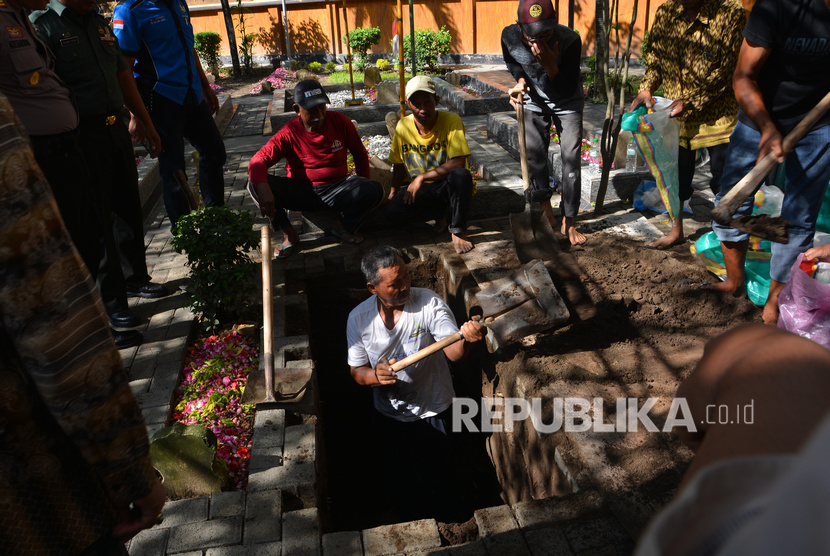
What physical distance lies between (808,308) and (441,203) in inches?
117

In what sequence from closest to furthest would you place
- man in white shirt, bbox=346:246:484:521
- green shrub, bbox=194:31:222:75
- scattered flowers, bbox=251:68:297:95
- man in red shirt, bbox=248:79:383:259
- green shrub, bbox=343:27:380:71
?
man in white shirt, bbox=346:246:484:521
man in red shirt, bbox=248:79:383:259
scattered flowers, bbox=251:68:297:95
green shrub, bbox=343:27:380:71
green shrub, bbox=194:31:222:75

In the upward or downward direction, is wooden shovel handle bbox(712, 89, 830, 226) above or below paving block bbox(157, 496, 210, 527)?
above

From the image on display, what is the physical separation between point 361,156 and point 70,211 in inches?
95.9

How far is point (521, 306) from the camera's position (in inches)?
148

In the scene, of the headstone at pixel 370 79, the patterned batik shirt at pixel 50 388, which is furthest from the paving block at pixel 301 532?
the headstone at pixel 370 79

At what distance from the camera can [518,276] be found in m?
3.98

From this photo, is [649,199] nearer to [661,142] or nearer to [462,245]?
[661,142]

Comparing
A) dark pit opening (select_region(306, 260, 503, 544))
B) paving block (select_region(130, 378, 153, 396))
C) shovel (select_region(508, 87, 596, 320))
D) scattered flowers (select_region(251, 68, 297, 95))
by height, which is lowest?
dark pit opening (select_region(306, 260, 503, 544))

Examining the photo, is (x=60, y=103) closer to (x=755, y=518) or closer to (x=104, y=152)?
(x=104, y=152)

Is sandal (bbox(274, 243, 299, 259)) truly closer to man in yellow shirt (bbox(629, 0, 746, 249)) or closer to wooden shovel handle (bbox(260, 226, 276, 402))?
wooden shovel handle (bbox(260, 226, 276, 402))

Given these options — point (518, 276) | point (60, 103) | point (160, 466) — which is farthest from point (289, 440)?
point (60, 103)

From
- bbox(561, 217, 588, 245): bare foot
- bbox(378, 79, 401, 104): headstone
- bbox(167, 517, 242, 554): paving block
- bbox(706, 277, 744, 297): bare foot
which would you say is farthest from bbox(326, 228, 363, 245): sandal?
bbox(378, 79, 401, 104): headstone

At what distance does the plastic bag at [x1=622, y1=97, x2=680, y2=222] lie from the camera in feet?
15.6

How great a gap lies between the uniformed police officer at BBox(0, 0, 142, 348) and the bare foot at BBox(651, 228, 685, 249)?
13.8 feet
